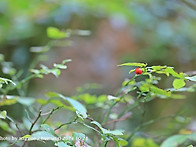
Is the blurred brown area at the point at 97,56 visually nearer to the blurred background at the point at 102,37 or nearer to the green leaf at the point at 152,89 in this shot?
the blurred background at the point at 102,37

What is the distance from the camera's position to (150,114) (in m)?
1.86

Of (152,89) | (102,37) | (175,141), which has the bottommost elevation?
(102,37)

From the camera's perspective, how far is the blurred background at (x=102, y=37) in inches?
78.5

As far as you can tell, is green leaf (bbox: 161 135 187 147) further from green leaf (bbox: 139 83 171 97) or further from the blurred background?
the blurred background

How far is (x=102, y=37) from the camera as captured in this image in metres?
2.24

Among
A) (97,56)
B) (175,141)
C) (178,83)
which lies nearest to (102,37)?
(97,56)

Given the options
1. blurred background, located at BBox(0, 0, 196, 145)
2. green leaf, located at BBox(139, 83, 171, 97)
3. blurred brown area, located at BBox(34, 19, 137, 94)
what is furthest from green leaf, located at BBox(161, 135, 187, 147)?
blurred brown area, located at BBox(34, 19, 137, 94)

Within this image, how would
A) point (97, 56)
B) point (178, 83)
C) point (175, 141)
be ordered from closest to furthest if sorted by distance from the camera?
point (178, 83), point (175, 141), point (97, 56)

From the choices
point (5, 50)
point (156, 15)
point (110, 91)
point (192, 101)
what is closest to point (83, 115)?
point (192, 101)

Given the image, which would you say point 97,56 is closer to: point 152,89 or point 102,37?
point 102,37

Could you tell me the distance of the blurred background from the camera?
6.54 ft

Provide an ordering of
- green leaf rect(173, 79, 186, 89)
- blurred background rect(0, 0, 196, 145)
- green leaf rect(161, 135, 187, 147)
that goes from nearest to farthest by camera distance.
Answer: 1. green leaf rect(173, 79, 186, 89)
2. green leaf rect(161, 135, 187, 147)
3. blurred background rect(0, 0, 196, 145)

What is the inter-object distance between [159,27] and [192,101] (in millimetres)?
648

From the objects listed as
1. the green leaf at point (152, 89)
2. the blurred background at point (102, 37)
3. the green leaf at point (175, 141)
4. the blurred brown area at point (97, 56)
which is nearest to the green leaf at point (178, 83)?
the green leaf at point (152, 89)
